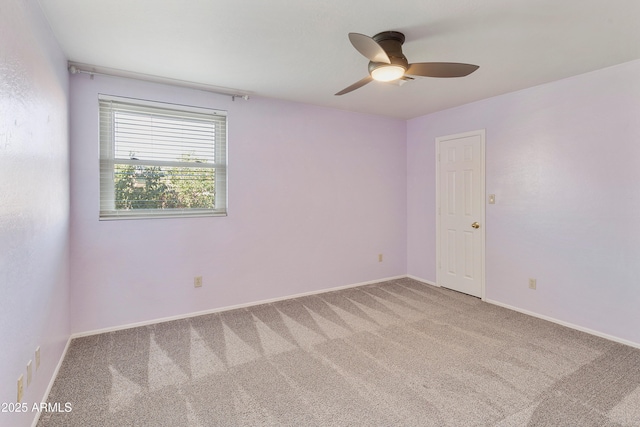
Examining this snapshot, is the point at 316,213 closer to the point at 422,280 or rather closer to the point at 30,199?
the point at 422,280

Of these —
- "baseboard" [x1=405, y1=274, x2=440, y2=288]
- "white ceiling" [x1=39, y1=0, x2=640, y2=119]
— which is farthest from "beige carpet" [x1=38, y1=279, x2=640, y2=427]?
"white ceiling" [x1=39, y1=0, x2=640, y2=119]

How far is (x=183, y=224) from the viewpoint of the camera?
3273 mm

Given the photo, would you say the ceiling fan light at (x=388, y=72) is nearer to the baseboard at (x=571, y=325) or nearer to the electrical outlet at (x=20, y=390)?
the electrical outlet at (x=20, y=390)

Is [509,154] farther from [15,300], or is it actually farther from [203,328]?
[15,300]

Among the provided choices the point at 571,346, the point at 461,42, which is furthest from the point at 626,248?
the point at 461,42

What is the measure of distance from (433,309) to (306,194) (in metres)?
1.98

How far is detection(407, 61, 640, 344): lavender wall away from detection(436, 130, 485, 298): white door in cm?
Result: 12

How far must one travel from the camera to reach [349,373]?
7.52 feet

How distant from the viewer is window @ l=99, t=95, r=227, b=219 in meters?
2.97

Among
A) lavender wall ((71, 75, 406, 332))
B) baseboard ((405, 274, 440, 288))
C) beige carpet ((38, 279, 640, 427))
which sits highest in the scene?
lavender wall ((71, 75, 406, 332))

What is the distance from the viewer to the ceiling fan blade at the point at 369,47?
1763 millimetres

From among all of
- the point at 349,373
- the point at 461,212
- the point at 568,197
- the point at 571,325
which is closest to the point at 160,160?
the point at 349,373

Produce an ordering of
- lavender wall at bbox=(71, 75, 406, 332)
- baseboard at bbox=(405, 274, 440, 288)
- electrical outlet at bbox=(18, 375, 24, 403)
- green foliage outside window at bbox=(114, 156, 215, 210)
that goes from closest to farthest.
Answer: electrical outlet at bbox=(18, 375, 24, 403) < lavender wall at bbox=(71, 75, 406, 332) < green foliage outside window at bbox=(114, 156, 215, 210) < baseboard at bbox=(405, 274, 440, 288)

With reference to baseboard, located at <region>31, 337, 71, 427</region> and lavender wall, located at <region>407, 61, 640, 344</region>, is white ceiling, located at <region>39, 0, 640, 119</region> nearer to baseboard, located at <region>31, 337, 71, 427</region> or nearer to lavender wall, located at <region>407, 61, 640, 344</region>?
lavender wall, located at <region>407, 61, 640, 344</region>
